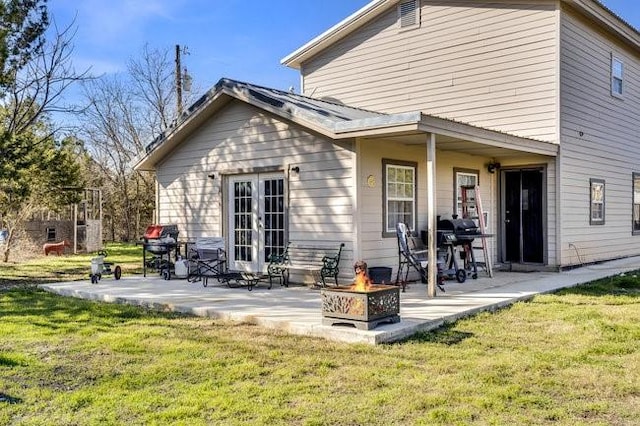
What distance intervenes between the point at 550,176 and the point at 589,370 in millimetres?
6802

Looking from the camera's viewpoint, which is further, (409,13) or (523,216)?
(409,13)

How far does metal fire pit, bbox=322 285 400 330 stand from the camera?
516 cm

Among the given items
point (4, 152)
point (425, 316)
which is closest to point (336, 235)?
point (425, 316)

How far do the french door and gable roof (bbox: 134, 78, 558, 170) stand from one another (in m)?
1.22

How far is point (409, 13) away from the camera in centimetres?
1214

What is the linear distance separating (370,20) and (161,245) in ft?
22.8

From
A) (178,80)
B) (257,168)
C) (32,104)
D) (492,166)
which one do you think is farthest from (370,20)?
(178,80)

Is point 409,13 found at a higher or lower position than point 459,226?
higher

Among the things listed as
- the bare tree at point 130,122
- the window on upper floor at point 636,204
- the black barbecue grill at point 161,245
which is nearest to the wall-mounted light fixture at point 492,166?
the window on upper floor at point 636,204

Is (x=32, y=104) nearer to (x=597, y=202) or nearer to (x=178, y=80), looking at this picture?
(x=178, y=80)

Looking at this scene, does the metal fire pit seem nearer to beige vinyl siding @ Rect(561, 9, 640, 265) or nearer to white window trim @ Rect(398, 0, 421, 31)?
beige vinyl siding @ Rect(561, 9, 640, 265)

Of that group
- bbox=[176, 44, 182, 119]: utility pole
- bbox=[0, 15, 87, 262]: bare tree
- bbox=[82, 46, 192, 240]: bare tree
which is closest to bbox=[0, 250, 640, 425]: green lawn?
bbox=[0, 15, 87, 262]: bare tree

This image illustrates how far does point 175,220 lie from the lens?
10.8 metres

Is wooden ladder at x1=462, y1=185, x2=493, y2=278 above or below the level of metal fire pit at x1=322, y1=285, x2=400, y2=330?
above
